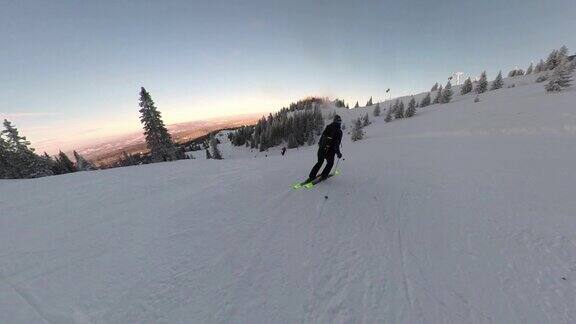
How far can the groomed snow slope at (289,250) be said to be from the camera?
10.7 feet

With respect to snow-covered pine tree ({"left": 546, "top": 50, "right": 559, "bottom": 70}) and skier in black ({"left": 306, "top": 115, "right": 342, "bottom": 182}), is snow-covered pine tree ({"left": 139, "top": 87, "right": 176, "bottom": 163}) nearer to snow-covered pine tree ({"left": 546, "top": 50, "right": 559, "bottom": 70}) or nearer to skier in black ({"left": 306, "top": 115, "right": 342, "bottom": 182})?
skier in black ({"left": 306, "top": 115, "right": 342, "bottom": 182})

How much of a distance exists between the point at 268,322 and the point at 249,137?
97.4 metres

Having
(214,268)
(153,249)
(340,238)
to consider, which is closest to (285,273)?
(214,268)

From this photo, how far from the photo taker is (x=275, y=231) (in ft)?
17.1

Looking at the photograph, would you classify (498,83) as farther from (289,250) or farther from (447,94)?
(289,250)

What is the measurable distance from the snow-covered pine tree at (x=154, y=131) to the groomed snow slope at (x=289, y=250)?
27.3 metres

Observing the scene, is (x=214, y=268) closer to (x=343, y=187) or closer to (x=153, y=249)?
(x=153, y=249)

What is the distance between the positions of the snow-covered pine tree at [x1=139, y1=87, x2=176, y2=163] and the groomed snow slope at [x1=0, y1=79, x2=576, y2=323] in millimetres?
27350

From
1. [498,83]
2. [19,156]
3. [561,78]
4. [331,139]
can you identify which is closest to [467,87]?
[498,83]

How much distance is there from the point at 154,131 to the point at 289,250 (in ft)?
121

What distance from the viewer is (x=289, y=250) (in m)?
4.54

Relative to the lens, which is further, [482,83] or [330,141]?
[482,83]

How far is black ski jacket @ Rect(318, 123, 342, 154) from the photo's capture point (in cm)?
771

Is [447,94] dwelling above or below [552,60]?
below
